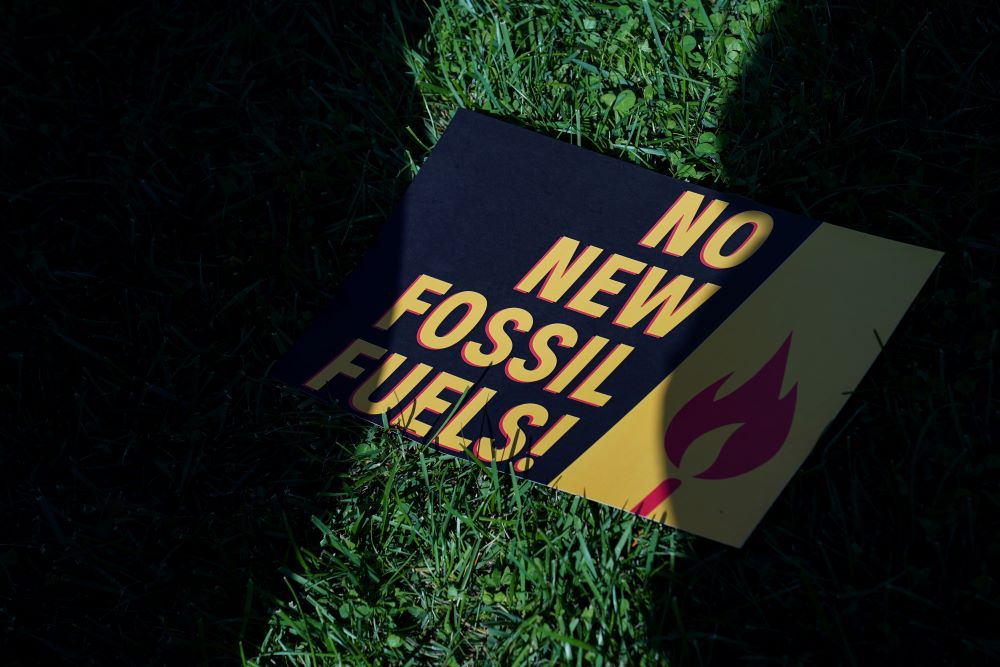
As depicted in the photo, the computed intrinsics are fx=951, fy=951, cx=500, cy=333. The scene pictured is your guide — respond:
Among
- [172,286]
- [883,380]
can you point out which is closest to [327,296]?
[172,286]

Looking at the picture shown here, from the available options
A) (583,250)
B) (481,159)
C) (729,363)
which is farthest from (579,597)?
(481,159)

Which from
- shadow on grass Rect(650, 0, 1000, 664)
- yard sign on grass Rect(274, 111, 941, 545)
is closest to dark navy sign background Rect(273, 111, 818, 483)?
yard sign on grass Rect(274, 111, 941, 545)

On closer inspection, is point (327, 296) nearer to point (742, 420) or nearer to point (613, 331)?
point (613, 331)

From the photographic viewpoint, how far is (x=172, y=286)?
204 cm

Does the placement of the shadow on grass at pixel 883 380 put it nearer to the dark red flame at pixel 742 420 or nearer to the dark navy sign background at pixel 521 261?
the dark red flame at pixel 742 420

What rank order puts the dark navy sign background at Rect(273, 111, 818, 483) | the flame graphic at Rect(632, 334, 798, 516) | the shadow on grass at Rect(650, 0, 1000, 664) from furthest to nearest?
1. the dark navy sign background at Rect(273, 111, 818, 483)
2. the flame graphic at Rect(632, 334, 798, 516)
3. the shadow on grass at Rect(650, 0, 1000, 664)

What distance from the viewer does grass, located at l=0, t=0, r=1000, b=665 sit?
64.5 inches

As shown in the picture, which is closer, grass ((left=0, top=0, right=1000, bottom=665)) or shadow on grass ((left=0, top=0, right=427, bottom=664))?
grass ((left=0, top=0, right=1000, bottom=665))

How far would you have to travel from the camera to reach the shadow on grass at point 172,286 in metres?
1.75

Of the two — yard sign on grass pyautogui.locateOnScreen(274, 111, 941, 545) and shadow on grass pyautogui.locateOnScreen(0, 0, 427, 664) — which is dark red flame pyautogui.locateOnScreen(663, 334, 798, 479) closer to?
yard sign on grass pyautogui.locateOnScreen(274, 111, 941, 545)

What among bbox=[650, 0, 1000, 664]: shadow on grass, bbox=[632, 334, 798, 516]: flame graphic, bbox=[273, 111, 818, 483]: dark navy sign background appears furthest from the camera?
bbox=[273, 111, 818, 483]: dark navy sign background

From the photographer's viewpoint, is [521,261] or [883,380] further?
[521,261]

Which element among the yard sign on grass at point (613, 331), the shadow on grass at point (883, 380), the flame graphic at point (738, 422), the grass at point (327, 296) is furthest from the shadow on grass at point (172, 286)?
the shadow on grass at point (883, 380)

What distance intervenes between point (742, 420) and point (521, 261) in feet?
1.82
